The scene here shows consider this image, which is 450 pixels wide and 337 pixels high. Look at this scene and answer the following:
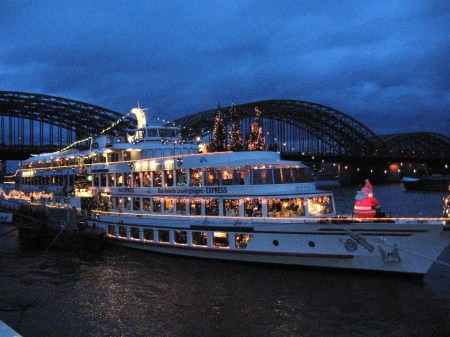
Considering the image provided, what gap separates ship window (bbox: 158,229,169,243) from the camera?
23314mm

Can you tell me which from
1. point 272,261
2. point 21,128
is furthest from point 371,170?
point 272,261

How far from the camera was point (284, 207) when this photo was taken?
20.5 metres

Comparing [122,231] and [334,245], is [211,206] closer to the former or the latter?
[334,245]

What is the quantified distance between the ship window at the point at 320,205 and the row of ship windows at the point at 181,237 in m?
3.31

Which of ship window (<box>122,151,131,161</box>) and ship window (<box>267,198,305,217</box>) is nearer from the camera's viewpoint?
ship window (<box>267,198,305,217</box>)

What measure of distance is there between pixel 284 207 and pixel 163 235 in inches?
280

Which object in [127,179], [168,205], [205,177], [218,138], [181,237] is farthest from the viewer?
[218,138]

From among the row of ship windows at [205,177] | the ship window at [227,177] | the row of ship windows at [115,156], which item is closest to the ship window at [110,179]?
the row of ship windows at [205,177]

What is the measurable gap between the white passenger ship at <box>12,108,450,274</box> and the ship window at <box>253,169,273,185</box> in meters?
0.05

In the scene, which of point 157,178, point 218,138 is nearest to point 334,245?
point 157,178

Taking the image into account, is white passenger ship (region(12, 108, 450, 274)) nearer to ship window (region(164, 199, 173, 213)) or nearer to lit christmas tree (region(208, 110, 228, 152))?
ship window (region(164, 199, 173, 213))

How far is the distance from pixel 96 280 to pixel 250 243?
24.4ft

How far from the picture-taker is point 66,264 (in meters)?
23.7

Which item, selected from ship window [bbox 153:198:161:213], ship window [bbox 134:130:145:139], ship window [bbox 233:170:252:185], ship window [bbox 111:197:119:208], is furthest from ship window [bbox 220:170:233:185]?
ship window [bbox 134:130:145:139]
